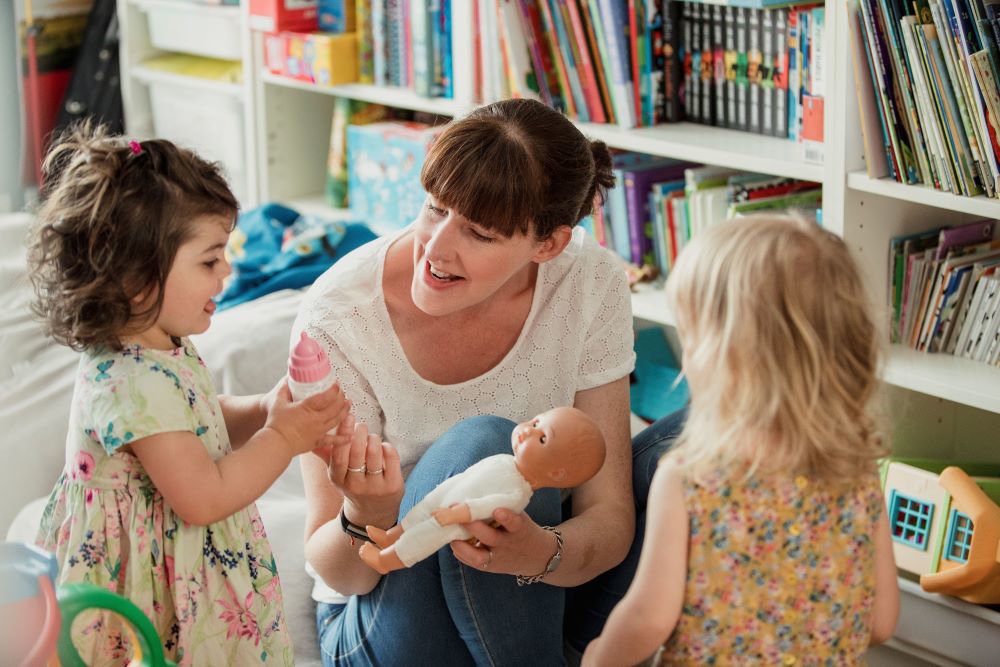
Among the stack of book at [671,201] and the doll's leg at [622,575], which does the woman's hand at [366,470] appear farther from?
the stack of book at [671,201]

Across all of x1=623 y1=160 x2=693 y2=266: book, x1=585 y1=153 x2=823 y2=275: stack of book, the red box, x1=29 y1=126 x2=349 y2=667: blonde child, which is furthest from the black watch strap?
the red box

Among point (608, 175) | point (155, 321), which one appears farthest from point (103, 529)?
point (608, 175)

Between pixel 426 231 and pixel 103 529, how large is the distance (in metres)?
0.51

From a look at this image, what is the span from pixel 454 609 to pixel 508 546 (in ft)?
0.61

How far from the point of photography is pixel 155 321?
124cm

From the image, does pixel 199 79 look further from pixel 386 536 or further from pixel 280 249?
pixel 386 536

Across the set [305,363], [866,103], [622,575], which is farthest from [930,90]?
[305,363]

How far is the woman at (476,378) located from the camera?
142cm

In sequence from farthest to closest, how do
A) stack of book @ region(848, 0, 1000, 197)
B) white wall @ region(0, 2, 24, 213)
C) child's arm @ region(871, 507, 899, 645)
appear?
1. white wall @ region(0, 2, 24, 213)
2. stack of book @ region(848, 0, 1000, 197)
3. child's arm @ region(871, 507, 899, 645)

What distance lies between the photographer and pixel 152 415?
1214 millimetres

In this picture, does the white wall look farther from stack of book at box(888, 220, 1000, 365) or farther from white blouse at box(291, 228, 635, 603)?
stack of book at box(888, 220, 1000, 365)

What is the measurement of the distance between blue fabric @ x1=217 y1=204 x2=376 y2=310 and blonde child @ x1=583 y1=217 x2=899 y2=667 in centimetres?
148

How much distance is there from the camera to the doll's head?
1184 mm

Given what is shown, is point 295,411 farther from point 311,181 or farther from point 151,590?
point 311,181
